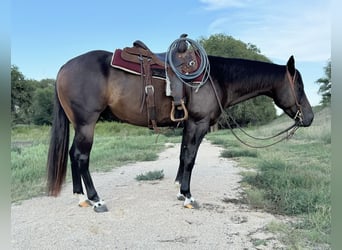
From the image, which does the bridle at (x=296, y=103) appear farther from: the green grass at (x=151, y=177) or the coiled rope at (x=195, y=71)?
the green grass at (x=151, y=177)

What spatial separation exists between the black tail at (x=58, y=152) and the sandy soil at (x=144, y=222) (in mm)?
381

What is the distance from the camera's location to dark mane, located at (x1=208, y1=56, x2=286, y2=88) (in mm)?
4707

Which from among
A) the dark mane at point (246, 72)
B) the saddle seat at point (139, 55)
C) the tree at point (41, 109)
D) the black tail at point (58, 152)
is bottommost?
the black tail at point (58, 152)

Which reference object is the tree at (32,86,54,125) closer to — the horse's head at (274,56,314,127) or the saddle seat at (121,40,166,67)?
the saddle seat at (121,40,166,67)

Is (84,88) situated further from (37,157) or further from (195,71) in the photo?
(37,157)

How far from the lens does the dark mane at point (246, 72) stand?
471 cm

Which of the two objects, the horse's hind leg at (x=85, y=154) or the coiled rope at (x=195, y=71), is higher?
the coiled rope at (x=195, y=71)

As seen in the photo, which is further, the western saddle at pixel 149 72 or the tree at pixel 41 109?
the tree at pixel 41 109

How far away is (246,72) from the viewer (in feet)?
15.6

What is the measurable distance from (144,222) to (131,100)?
167 cm

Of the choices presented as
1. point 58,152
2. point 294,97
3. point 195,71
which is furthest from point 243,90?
point 58,152

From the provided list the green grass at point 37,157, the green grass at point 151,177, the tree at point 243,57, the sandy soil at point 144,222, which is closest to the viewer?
the sandy soil at point 144,222

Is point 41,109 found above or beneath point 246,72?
beneath

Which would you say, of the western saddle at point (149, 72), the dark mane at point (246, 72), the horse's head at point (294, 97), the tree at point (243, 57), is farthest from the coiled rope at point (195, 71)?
the tree at point (243, 57)
